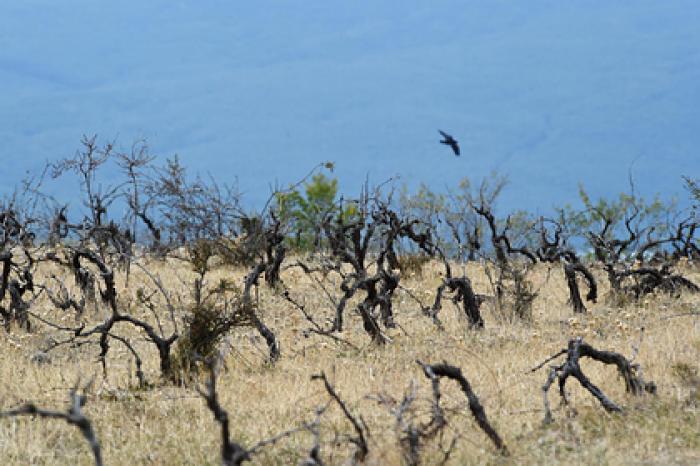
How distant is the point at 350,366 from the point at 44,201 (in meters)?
14.2

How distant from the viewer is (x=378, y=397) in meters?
6.80

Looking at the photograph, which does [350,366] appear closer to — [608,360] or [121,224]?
[608,360]

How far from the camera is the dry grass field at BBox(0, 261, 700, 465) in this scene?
5840 millimetres

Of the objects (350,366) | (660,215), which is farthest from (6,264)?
(660,215)

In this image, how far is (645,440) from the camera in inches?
227

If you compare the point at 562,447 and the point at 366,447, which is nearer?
the point at 366,447

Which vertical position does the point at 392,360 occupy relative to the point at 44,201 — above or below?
below

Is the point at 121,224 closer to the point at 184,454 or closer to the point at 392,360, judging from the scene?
the point at 392,360

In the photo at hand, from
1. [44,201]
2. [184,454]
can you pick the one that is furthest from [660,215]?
Result: [184,454]

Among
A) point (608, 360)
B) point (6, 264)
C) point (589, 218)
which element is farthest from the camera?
point (589, 218)

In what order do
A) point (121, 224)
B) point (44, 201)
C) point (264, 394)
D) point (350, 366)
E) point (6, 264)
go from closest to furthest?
point (264, 394) → point (350, 366) → point (6, 264) → point (44, 201) → point (121, 224)

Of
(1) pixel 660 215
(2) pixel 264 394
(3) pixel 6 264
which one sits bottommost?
(2) pixel 264 394

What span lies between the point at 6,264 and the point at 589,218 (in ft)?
75.1

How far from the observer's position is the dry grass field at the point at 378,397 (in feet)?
19.2
